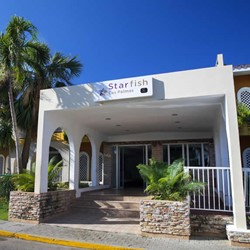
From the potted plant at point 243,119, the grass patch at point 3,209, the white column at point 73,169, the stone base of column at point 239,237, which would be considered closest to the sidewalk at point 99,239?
the stone base of column at point 239,237

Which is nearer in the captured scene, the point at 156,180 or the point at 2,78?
the point at 156,180

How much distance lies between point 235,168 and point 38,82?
390 inches

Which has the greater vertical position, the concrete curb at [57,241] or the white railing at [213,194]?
the white railing at [213,194]

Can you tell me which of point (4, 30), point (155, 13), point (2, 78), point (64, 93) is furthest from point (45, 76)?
point (155, 13)

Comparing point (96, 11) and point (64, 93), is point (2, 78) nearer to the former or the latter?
point (64, 93)

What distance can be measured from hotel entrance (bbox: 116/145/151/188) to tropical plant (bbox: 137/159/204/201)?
23.8 feet

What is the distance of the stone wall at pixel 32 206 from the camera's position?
8016mm

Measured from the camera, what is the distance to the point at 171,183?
22.4 ft

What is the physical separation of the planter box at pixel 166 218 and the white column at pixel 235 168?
121 centimetres

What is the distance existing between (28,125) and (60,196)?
536 cm

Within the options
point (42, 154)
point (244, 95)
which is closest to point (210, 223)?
point (42, 154)

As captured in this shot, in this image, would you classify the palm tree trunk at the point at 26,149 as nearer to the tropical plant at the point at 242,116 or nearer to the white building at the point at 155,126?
the white building at the point at 155,126

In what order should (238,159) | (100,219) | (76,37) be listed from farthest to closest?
(76,37) < (100,219) < (238,159)

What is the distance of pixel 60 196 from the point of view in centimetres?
905
